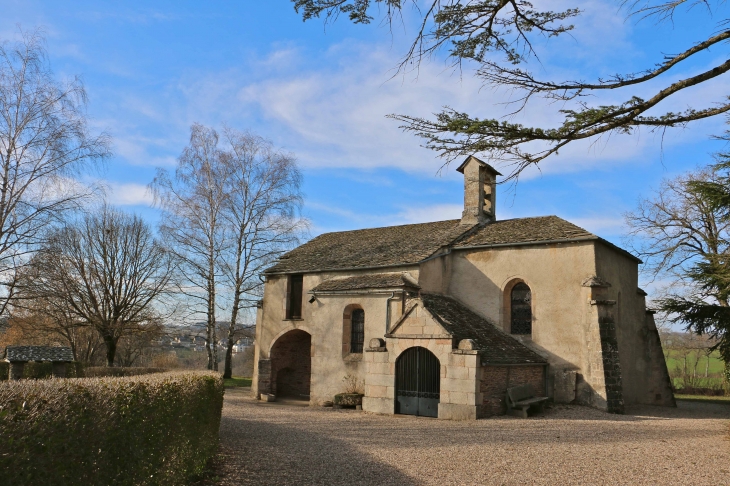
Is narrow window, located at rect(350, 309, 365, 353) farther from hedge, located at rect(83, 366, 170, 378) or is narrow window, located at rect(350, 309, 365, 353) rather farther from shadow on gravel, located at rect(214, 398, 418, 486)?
shadow on gravel, located at rect(214, 398, 418, 486)

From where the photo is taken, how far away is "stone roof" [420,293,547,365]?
1560 centimetres

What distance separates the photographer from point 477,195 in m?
22.0

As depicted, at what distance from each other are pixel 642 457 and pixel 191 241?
22.2 m

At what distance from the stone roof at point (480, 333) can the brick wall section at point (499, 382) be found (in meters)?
0.26

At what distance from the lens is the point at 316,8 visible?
6191 millimetres

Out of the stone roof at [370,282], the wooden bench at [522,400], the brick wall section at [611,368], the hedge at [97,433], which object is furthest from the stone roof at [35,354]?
the brick wall section at [611,368]

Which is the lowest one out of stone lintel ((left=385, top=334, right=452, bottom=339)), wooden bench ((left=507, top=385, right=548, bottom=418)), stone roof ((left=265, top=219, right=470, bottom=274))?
wooden bench ((left=507, top=385, right=548, bottom=418))

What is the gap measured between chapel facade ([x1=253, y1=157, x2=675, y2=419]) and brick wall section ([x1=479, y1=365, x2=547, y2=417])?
0.16 feet

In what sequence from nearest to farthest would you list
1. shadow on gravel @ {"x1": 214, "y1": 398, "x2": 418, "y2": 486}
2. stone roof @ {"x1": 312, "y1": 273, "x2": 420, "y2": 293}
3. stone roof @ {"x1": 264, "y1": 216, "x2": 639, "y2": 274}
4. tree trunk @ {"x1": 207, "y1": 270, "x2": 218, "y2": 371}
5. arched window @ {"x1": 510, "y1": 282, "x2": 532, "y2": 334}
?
shadow on gravel @ {"x1": 214, "y1": 398, "x2": 418, "y2": 486} < stone roof @ {"x1": 312, "y1": 273, "x2": 420, "y2": 293} < arched window @ {"x1": 510, "y1": 282, "x2": 532, "y2": 334} < stone roof @ {"x1": 264, "y1": 216, "x2": 639, "y2": 274} < tree trunk @ {"x1": 207, "y1": 270, "x2": 218, "y2": 371}

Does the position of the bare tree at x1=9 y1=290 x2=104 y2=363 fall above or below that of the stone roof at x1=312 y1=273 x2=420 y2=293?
below

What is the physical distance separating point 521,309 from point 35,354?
18.3 metres

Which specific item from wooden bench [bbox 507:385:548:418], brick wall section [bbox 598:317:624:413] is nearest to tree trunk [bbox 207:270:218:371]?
wooden bench [bbox 507:385:548:418]

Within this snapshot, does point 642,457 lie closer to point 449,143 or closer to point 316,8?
point 449,143

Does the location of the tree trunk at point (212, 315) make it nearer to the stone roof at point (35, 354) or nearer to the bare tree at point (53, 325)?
the bare tree at point (53, 325)
